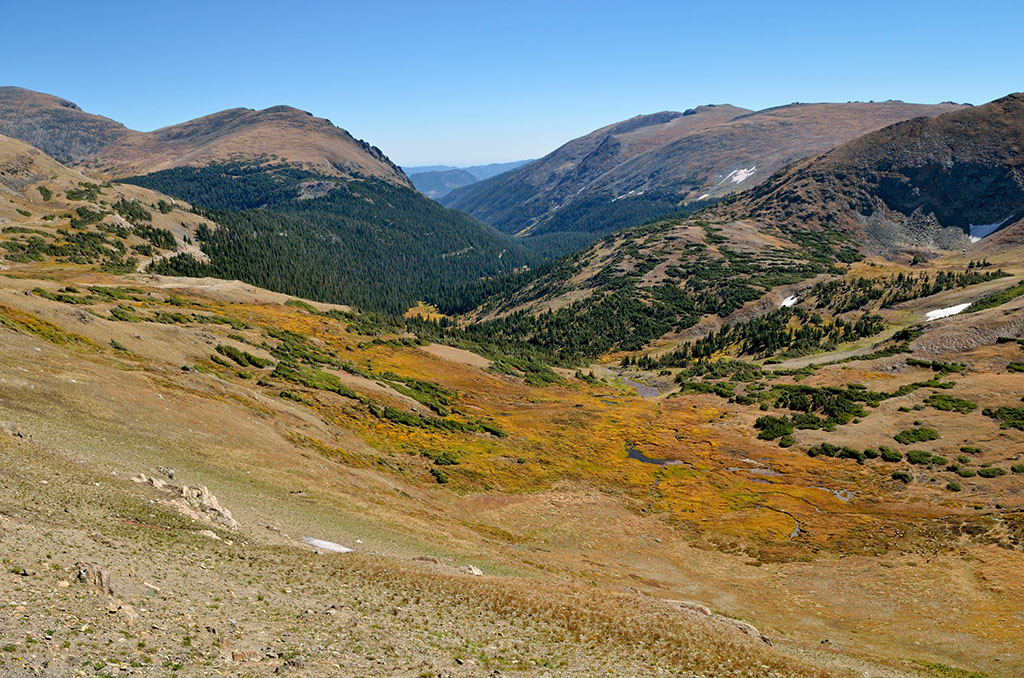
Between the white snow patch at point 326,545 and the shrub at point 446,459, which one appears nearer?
the white snow patch at point 326,545

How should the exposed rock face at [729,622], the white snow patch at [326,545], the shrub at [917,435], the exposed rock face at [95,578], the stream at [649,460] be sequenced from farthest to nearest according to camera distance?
1. the stream at [649,460]
2. the shrub at [917,435]
3. the white snow patch at [326,545]
4. the exposed rock face at [729,622]
5. the exposed rock face at [95,578]

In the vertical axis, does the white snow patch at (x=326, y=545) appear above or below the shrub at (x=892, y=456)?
above

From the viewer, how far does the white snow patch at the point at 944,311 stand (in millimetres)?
136500

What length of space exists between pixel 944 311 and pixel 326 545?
168 meters

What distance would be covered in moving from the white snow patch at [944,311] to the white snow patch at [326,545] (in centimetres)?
15990

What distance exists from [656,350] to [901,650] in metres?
147

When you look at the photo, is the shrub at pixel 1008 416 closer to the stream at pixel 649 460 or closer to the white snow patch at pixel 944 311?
the stream at pixel 649 460

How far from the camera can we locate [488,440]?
70.9 meters

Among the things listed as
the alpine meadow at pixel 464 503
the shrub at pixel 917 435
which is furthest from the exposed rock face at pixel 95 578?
the shrub at pixel 917 435

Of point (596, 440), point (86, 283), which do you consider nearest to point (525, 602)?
point (596, 440)

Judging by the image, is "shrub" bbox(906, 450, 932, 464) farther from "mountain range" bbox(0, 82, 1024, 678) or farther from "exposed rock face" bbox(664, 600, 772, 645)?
"exposed rock face" bbox(664, 600, 772, 645)

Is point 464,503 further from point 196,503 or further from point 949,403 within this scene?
point 949,403

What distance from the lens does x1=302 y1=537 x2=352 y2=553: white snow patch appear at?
28441 millimetres

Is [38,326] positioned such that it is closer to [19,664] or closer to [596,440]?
[19,664]
